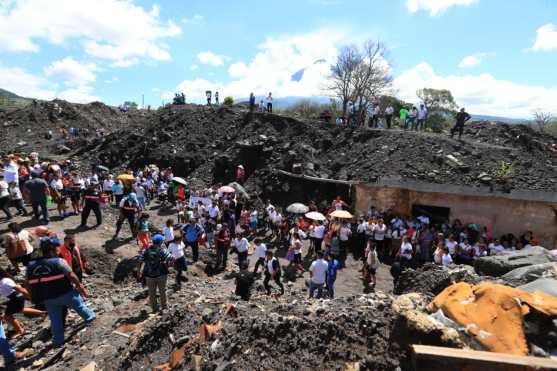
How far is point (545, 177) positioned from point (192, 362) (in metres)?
17.8

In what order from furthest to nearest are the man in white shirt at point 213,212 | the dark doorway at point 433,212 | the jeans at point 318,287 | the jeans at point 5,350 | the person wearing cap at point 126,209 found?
the dark doorway at point 433,212 < the man in white shirt at point 213,212 < the person wearing cap at point 126,209 < the jeans at point 318,287 < the jeans at point 5,350

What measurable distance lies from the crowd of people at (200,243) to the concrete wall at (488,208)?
455 millimetres

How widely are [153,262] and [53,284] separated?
174cm

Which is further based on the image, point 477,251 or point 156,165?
point 156,165

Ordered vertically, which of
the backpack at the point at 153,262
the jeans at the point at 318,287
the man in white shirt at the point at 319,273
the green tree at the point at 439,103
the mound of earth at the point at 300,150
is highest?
the green tree at the point at 439,103

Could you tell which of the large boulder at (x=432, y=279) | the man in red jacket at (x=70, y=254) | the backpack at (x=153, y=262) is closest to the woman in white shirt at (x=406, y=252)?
the large boulder at (x=432, y=279)

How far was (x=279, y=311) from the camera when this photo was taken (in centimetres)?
552

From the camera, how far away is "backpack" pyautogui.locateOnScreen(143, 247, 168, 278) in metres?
7.01

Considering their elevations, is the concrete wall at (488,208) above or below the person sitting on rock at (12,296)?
above

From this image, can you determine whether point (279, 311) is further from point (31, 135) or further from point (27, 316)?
point (31, 135)

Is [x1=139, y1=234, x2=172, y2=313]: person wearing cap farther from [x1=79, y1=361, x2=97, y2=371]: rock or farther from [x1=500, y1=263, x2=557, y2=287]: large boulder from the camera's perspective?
[x1=500, y1=263, x2=557, y2=287]: large boulder

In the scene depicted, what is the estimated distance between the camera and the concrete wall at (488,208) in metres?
12.9

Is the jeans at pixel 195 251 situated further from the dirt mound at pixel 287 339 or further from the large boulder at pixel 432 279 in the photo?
the large boulder at pixel 432 279

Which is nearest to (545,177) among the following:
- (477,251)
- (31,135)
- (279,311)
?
(477,251)
